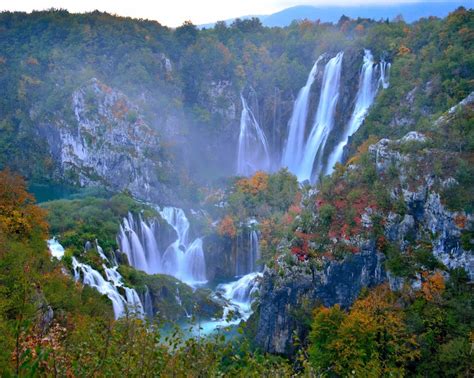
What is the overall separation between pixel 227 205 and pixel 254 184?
3.09m

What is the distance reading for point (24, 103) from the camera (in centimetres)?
5741

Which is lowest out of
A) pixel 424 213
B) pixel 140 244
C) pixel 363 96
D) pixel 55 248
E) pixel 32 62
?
pixel 140 244

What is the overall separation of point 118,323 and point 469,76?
102ft

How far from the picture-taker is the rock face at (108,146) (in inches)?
1953

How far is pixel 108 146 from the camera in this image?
51.1 meters

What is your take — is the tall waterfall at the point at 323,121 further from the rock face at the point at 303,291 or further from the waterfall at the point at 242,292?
the rock face at the point at 303,291

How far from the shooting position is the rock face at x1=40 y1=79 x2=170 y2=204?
49594mm

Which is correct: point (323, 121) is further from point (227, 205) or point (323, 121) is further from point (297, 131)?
point (227, 205)

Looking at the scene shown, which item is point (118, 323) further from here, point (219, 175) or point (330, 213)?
point (219, 175)

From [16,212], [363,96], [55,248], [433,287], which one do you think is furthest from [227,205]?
[433,287]

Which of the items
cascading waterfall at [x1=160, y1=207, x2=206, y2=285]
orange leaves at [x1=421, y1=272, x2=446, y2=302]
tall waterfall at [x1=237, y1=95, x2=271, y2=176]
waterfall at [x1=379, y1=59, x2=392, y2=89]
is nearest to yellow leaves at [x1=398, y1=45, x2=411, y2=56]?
waterfall at [x1=379, y1=59, x2=392, y2=89]

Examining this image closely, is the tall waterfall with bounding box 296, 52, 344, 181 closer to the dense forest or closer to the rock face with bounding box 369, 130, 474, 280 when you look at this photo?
the dense forest

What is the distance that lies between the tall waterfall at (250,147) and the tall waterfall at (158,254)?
18.2 meters

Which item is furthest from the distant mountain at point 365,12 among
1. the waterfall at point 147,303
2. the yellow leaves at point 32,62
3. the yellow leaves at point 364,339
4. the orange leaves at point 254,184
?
the yellow leaves at point 364,339
